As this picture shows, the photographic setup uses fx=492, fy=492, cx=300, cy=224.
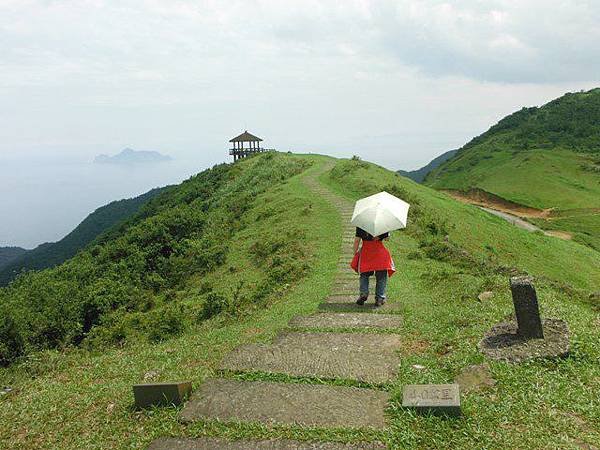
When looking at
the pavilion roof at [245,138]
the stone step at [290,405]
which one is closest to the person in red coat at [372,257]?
the stone step at [290,405]

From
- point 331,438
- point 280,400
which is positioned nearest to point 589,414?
point 331,438

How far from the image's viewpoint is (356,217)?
10680mm

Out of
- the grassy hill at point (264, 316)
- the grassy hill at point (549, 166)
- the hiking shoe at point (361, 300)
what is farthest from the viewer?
the grassy hill at point (549, 166)

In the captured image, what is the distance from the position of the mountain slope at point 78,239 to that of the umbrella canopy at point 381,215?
66094 millimetres

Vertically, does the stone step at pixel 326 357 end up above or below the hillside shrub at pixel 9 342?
above

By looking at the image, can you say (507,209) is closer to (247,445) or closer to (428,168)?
(247,445)

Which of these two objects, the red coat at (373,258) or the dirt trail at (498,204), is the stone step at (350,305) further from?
the dirt trail at (498,204)

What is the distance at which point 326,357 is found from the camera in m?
8.37

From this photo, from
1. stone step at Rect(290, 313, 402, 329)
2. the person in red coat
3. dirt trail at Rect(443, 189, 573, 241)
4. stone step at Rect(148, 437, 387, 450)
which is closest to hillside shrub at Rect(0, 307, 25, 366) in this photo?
stone step at Rect(290, 313, 402, 329)

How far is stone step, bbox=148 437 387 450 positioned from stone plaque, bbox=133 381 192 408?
807 millimetres

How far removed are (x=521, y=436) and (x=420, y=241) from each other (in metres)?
14.8

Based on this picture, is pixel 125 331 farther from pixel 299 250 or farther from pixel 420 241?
pixel 420 241

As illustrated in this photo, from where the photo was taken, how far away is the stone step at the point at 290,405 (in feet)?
20.9

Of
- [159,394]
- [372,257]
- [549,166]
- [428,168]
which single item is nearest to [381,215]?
[372,257]
